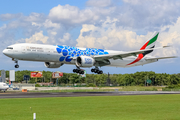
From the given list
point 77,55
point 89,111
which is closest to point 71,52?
point 77,55

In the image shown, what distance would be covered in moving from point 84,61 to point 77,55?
2526 millimetres

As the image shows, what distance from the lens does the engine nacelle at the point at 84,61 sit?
59.8m

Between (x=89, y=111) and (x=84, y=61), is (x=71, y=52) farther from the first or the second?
(x=89, y=111)

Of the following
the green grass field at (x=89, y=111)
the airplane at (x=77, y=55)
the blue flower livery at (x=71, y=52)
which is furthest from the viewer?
the blue flower livery at (x=71, y=52)

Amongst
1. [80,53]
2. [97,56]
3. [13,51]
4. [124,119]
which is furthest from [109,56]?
[124,119]

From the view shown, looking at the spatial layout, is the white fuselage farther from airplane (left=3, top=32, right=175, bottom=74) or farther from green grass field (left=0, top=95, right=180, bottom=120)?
green grass field (left=0, top=95, right=180, bottom=120)

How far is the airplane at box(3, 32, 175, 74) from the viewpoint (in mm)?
53281

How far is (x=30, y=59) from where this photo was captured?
54.8 m

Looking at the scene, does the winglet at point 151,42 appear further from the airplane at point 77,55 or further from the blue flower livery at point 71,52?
the blue flower livery at point 71,52

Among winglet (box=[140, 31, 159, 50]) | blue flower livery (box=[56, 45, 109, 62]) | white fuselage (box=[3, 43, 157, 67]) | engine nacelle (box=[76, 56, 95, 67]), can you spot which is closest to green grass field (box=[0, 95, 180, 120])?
white fuselage (box=[3, 43, 157, 67])

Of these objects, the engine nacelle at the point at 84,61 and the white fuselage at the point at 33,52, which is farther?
the engine nacelle at the point at 84,61

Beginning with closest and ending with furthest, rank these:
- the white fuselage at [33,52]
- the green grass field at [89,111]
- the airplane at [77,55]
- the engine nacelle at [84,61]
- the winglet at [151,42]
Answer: the green grass field at [89,111] → the white fuselage at [33,52] → the airplane at [77,55] → the engine nacelle at [84,61] → the winglet at [151,42]

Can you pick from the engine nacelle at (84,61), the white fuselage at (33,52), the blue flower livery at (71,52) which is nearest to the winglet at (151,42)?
the blue flower livery at (71,52)

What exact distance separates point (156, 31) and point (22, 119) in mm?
61861
